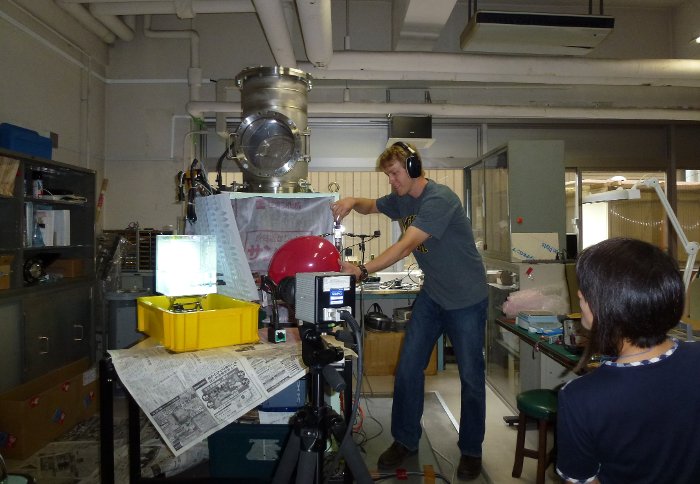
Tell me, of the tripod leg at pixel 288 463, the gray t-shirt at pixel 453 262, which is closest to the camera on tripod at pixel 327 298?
the tripod leg at pixel 288 463

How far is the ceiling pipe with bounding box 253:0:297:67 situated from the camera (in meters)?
2.65

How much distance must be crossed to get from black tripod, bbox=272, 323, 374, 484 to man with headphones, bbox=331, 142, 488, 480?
1.06 meters

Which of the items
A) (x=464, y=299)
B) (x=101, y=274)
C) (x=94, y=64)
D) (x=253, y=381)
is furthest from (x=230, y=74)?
(x=253, y=381)

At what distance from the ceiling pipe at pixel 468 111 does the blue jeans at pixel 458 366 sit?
2.30 metres

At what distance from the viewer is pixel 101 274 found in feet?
12.0

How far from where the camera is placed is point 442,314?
86.9 inches

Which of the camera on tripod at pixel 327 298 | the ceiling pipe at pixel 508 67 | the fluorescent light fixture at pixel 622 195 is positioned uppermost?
the ceiling pipe at pixel 508 67

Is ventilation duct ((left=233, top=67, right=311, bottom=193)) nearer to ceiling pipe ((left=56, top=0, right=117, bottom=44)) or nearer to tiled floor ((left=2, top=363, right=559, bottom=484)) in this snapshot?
tiled floor ((left=2, top=363, right=559, bottom=484))

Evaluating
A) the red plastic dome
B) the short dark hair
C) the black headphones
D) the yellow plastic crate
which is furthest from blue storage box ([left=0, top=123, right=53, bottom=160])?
the short dark hair

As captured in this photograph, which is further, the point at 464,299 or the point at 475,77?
the point at 475,77

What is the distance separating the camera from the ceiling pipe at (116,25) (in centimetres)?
384

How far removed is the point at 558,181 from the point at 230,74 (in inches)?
127

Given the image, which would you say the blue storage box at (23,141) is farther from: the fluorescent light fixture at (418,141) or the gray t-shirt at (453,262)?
the fluorescent light fixture at (418,141)

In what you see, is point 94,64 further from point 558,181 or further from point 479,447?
point 479,447
